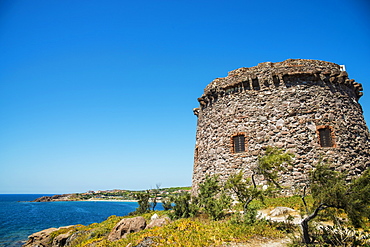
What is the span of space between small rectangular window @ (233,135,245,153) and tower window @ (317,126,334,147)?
4.65 metres

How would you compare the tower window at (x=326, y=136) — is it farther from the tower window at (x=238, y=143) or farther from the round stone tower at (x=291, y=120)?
the tower window at (x=238, y=143)

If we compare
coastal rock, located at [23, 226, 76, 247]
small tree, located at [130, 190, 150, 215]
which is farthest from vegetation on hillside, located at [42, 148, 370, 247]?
coastal rock, located at [23, 226, 76, 247]

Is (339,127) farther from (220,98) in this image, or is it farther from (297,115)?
(220,98)

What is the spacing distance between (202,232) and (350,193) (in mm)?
4619

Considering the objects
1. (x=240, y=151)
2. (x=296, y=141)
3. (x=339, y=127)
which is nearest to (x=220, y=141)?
(x=240, y=151)

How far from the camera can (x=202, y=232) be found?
7723 mm

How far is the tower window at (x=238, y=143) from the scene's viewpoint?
15258 millimetres

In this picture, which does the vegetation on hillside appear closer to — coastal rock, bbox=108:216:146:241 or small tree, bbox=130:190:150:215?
coastal rock, bbox=108:216:146:241

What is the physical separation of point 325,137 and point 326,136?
96mm

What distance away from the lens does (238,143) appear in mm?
15406

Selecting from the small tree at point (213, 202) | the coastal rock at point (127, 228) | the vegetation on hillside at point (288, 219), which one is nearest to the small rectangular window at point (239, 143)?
the vegetation on hillside at point (288, 219)

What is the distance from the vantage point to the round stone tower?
1349cm

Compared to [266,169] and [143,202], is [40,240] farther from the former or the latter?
[266,169]

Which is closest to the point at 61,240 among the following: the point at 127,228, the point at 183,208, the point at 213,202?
the point at 127,228
